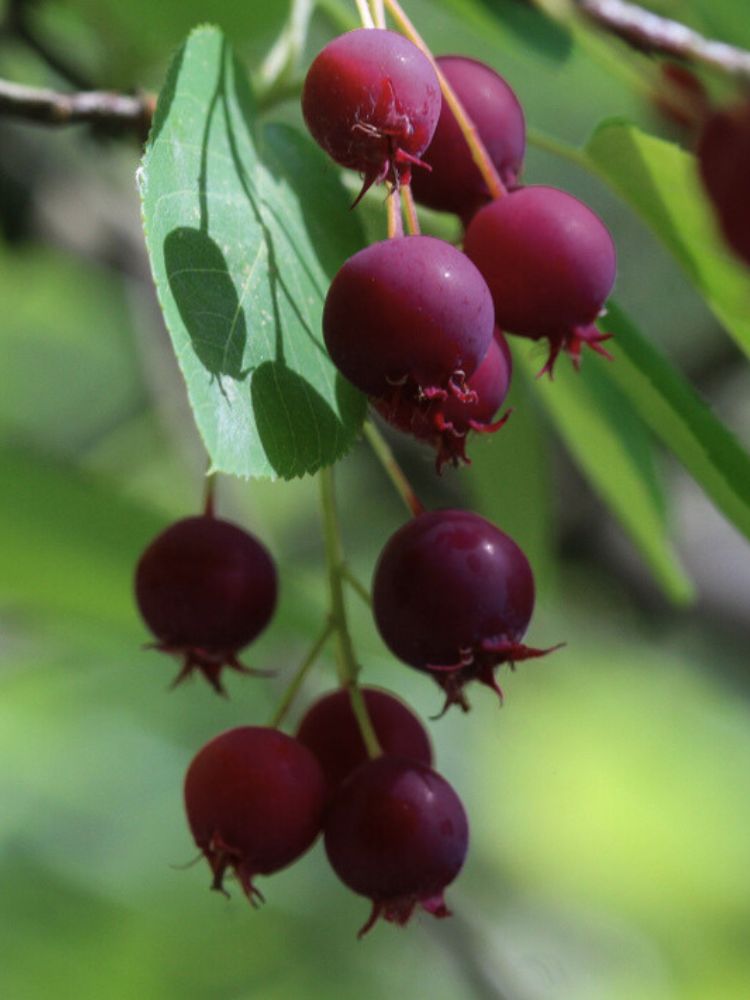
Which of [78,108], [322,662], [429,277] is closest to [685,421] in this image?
[429,277]

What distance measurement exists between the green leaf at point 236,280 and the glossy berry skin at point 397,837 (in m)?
0.25

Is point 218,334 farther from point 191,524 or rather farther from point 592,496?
point 592,496

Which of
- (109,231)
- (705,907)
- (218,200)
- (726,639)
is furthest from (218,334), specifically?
(705,907)

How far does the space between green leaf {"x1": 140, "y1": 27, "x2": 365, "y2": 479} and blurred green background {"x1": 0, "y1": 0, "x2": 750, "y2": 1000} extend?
0.27m

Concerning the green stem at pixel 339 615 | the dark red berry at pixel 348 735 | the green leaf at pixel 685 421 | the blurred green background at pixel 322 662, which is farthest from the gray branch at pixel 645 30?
the dark red berry at pixel 348 735

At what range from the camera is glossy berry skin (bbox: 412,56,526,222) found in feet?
3.14

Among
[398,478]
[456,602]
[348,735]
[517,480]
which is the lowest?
[517,480]

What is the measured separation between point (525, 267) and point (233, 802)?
408 millimetres

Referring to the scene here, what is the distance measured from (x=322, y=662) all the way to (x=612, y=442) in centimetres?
59

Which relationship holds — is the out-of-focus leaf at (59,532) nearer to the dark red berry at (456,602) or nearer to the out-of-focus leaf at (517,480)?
the out-of-focus leaf at (517,480)

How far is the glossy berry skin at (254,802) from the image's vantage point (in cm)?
98

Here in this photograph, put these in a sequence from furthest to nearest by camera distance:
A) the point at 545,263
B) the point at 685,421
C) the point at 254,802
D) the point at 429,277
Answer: the point at 685,421, the point at 254,802, the point at 545,263, the point at 429,277

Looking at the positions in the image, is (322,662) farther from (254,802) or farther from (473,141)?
(473,141)

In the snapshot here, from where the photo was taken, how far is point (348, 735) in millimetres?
1098
